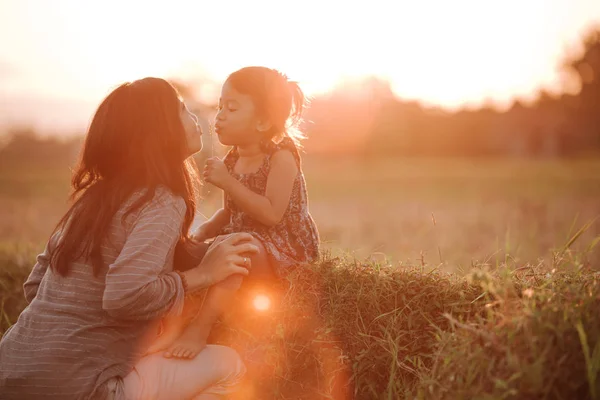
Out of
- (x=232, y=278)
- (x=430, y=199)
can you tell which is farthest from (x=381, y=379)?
(x=430, y=199)

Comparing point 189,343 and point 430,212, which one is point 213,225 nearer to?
point 189,343

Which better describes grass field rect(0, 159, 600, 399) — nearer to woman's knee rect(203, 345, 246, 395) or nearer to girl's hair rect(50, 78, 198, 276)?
woman's knee rect(203, 345, 246, 395)

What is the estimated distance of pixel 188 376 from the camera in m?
3.03

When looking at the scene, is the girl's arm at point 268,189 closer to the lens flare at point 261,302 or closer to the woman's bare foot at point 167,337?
the lens flare at point 261,302

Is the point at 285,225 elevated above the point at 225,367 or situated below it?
above

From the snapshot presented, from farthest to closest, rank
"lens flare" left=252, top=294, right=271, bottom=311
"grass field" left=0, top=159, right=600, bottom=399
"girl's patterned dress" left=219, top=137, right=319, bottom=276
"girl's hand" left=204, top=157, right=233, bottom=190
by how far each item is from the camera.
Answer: "girl's patterned dress" left=219, top=137, right=319, bottom=276
"girl's hand" left=204, top=157, right=233, bottom=190
"lens flare" left=252, top=294, right=271, bottom=311
"grass field" left=0, top=159, right=600, bottom=399

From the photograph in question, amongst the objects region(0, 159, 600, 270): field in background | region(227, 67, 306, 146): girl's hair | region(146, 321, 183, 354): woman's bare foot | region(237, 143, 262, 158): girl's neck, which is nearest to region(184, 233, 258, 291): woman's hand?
region(146, 321, 183, 354): woman's bare foot

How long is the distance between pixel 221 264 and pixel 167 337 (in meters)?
0.50

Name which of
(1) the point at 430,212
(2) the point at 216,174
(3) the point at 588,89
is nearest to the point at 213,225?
(2) the point at 216,174

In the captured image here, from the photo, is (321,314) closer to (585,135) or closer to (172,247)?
(172,247)

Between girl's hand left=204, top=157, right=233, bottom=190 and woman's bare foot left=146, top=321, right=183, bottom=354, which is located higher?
girl's hand left=204, top=157, right=233, bottom=190

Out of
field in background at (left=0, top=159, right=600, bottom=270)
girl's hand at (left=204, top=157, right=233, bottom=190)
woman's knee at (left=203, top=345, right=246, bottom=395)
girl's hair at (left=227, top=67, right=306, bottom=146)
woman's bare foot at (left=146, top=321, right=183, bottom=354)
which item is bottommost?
field in background at (left=0, top=159, right=600, bottom=270)

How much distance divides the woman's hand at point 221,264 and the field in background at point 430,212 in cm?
83

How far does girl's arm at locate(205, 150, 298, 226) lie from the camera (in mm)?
3676
